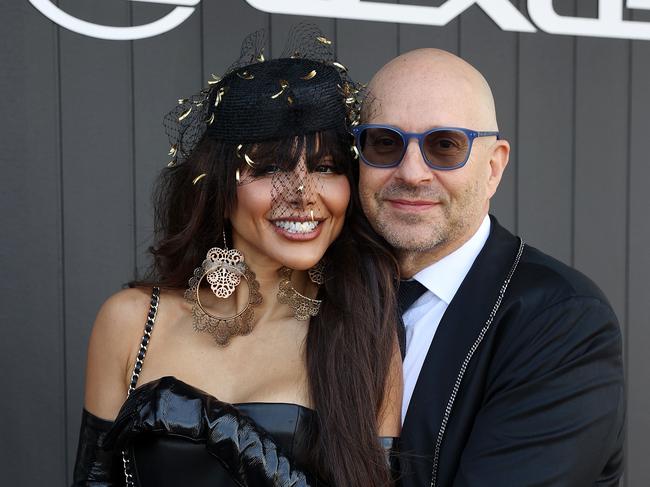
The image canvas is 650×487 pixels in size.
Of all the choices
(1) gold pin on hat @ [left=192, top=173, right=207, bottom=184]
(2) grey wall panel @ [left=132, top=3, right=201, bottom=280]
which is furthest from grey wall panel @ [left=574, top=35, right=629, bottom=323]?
(1) gold pin on hat @ [left=192, top=173, right=207, bottom=184]

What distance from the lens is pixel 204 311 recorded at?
7.14ft

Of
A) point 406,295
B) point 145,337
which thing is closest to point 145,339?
point 145,337

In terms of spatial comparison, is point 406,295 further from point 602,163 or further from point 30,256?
point 602,163

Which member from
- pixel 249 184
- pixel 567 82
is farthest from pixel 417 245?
pixel 567 82

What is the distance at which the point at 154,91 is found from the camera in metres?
3.12

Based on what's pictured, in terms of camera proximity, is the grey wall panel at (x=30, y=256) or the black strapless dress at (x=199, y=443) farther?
the grey wall panel at (x=30, y=256)

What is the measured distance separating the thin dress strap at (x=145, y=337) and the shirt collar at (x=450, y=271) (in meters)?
0.63

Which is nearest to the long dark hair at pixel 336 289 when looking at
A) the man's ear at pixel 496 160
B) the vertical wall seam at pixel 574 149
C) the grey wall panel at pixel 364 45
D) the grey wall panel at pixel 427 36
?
the man's ear at pixel 496 160

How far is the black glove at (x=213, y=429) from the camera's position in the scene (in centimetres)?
184

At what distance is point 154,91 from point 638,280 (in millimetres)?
2034

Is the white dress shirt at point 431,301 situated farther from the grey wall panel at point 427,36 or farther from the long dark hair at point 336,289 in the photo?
the grey wall panel at point 427,36

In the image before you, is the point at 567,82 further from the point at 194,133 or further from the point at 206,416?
the point at 206,416

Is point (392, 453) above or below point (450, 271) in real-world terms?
below

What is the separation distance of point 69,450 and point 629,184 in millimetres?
2357
